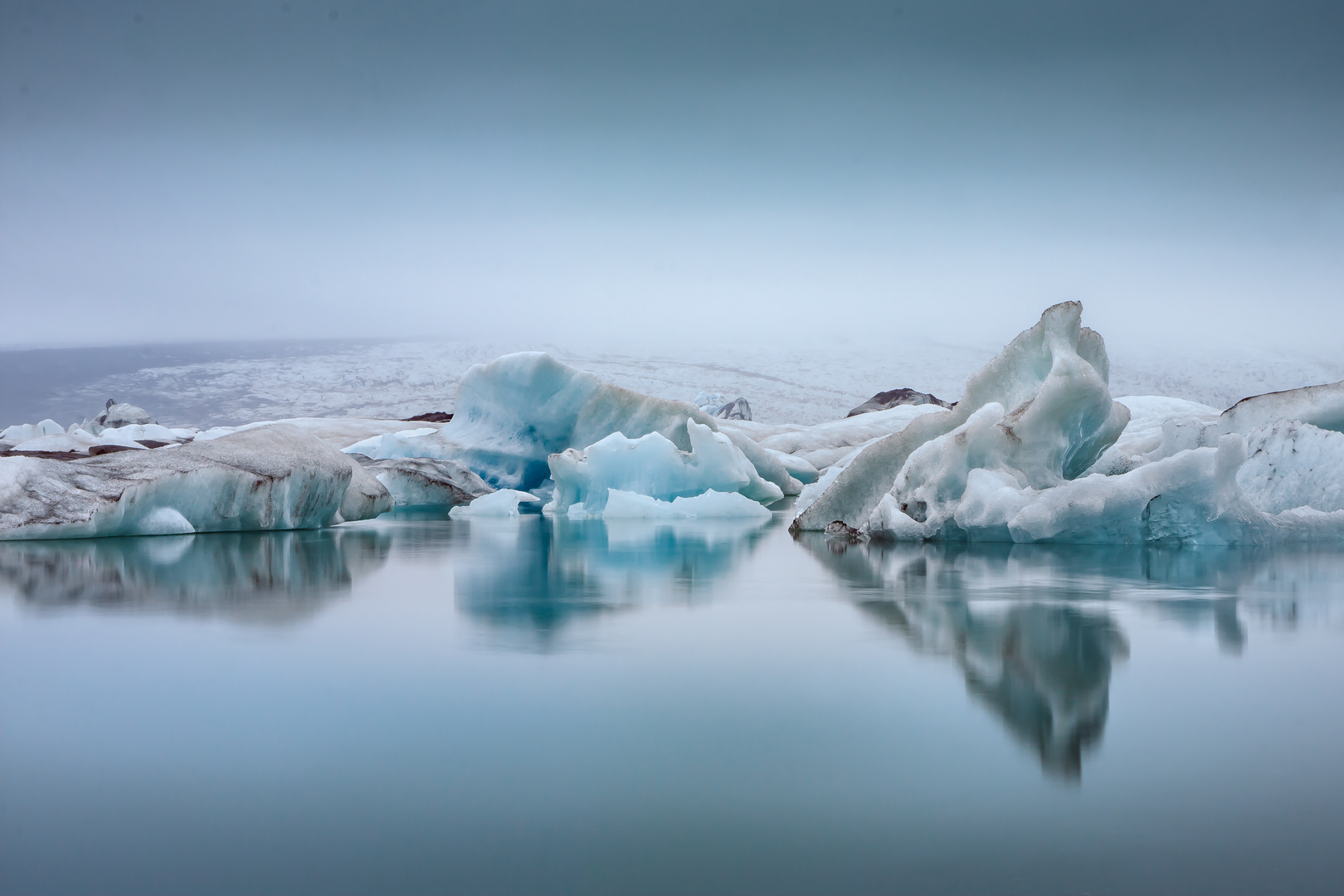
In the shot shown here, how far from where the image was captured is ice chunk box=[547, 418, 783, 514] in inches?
394

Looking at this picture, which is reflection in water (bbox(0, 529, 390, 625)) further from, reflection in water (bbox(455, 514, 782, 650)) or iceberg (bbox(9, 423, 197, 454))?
iceberg (bbox(9, 423, 197, 454))

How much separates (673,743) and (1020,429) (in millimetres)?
4731

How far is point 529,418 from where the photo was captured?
509 inches

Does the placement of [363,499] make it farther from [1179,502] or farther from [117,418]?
[117,418]

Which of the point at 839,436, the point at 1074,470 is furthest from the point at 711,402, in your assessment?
the point at 1074,470

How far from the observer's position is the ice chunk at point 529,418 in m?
12.2

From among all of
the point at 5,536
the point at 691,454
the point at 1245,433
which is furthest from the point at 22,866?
the point at 691,454

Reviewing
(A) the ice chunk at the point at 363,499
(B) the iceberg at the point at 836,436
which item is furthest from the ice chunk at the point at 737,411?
(A) the ice chunk at the point at 363,499

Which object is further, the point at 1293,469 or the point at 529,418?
the point at 529,418

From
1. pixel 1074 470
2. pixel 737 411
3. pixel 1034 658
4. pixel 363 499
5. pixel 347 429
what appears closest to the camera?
pixel 1034 658

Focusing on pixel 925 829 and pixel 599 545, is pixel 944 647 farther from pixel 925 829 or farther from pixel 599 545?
pixel 599 545

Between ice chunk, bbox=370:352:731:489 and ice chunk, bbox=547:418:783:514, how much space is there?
134cm

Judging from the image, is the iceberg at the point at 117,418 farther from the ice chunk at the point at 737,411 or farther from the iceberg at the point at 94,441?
the ice chunk at the point at 737,411

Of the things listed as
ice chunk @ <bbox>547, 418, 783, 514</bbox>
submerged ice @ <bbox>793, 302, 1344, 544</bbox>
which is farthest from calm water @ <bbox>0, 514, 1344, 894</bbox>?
ice chunk @ <bbox>547, 418, 783, 514</bbox>
